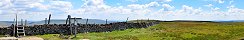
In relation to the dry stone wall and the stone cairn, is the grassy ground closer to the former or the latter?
the stone cairn

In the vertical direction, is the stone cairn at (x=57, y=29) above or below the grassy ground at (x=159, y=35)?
above

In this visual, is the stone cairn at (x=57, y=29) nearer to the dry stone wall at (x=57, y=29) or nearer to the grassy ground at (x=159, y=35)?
the dry stone wall at (x=57, y=29)

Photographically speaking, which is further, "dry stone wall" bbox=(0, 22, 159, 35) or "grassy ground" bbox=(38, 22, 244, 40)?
"dry stone wall" bbox=(0, 22, 159, 35)

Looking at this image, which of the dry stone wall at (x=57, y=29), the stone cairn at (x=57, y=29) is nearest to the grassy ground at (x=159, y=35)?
the stone cairn at (x=57, y=29)

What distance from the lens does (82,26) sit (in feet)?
190

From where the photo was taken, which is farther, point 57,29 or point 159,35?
point 159,35

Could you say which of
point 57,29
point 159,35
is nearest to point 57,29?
point 57,29

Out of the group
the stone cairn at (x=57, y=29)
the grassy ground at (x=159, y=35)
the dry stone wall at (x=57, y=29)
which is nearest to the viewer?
the grassy ground at (x=159, y=35)

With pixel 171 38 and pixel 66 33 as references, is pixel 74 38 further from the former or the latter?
pixel 171 38

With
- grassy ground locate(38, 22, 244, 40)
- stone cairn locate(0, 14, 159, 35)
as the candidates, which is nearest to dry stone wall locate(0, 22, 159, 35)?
stone cairn locate(0, 14, 159, 35)

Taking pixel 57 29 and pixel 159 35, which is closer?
pixel 57 29

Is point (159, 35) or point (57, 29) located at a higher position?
point (57, 29)

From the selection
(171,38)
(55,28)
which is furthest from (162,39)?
(55,28)

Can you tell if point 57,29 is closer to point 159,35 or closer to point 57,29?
point 57,29
